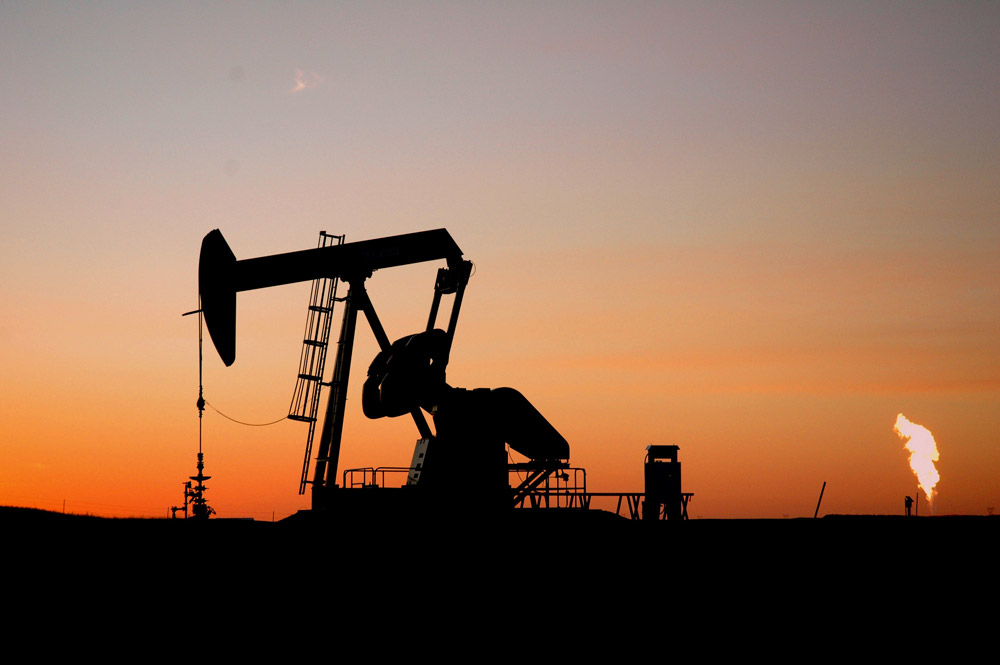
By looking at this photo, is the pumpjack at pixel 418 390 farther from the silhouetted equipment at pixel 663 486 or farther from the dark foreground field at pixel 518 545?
the silhouetted equipment at pixel 663 486

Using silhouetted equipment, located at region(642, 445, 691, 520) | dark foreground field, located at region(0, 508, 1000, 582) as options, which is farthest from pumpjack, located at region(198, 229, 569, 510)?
silhouetted equipment, located at region(642, 445, 691, 520)

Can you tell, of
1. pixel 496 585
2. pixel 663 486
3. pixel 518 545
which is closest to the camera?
pixel 496 585

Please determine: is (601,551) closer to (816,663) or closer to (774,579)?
(774,579)

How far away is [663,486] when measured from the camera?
30.4m

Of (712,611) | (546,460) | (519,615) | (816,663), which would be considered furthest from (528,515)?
(816,663)

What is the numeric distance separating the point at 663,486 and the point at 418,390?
374 inches

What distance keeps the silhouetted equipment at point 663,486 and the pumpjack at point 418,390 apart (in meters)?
5.28

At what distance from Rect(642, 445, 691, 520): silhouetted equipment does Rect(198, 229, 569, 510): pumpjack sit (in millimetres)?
Answer: 5276

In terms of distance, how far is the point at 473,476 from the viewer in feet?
81.2

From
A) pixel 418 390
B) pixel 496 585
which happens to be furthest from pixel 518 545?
pixel 418 390

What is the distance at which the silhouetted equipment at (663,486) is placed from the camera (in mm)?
30172

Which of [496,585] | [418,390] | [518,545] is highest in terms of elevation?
[418,390]

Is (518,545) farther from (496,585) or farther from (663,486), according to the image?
(663,486)

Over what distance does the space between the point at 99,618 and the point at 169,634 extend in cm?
164
